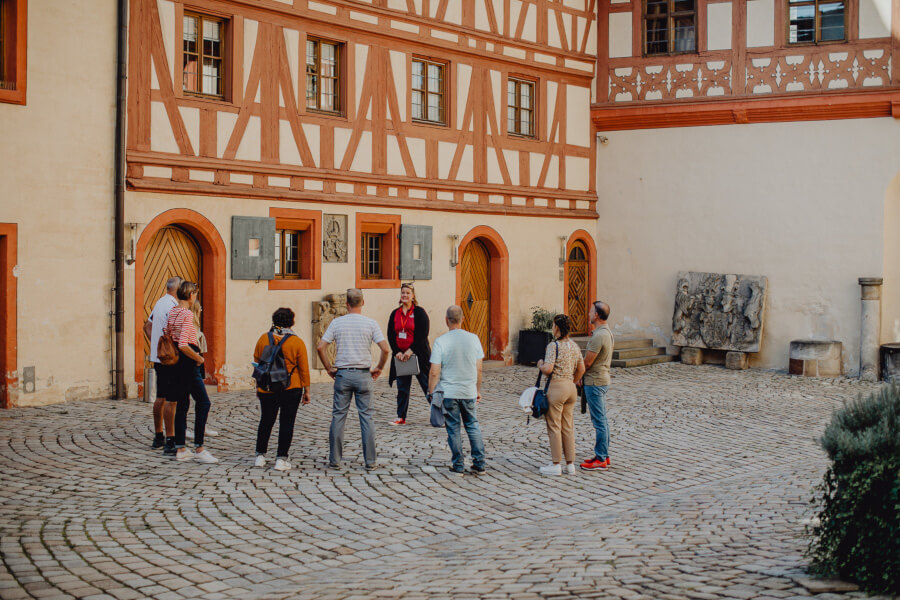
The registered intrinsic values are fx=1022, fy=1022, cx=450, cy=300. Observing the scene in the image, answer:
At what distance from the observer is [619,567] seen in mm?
6195

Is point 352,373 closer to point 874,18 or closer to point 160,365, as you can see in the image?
point 160,365

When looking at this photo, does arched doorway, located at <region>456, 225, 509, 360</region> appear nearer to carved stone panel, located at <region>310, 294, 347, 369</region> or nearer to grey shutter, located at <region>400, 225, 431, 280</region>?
grey shutter, located at <region>400, 225, 431, 280</region>

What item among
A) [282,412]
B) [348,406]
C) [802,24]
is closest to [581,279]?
[802,24]

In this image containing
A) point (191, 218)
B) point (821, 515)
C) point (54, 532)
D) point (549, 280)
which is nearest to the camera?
point (821, 515)

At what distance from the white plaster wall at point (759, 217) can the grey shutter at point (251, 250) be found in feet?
27.8

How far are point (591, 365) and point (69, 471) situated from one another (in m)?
4.92

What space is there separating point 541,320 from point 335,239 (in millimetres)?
5123

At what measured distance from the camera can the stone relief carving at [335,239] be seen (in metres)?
16.5

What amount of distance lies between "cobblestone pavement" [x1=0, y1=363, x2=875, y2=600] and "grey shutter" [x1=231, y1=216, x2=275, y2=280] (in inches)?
111

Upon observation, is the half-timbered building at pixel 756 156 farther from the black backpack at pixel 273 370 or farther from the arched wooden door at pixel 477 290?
the black backpack at pixel 273 370

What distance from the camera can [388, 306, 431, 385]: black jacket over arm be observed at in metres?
12.5

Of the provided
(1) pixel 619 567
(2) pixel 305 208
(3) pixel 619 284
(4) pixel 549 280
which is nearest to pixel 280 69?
(2) pixel 305 208

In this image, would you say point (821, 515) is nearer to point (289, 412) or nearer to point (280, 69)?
point (289, 412)

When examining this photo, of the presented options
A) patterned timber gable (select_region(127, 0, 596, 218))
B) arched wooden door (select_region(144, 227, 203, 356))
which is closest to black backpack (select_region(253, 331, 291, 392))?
arched wooden door (select_region(144, 227, 203, 356))
